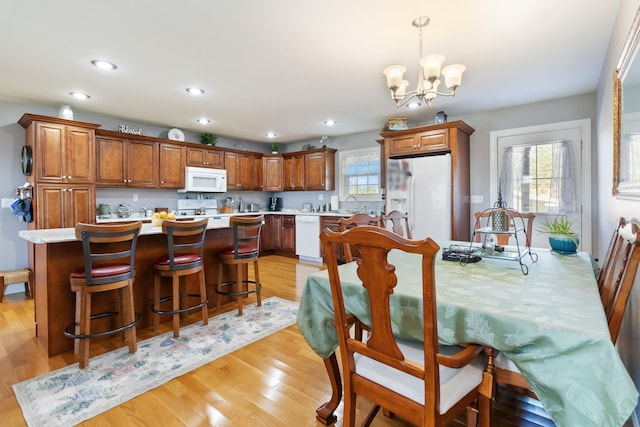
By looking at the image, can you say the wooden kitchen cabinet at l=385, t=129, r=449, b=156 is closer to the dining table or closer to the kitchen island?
the dining table

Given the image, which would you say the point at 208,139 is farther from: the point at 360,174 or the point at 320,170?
the point at 360,174

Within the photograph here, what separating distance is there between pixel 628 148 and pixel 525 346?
142cm

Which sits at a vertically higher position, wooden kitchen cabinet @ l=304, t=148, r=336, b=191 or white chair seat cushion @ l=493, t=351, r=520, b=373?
wooden kitchen cabinet @ l=304, t=148, r=336, b=191

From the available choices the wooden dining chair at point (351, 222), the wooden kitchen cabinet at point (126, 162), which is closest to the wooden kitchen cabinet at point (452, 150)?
the wooden dining chair at point (351, 222)

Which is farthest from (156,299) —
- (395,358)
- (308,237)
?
(308,237)

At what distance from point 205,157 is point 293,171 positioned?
1.75 meters

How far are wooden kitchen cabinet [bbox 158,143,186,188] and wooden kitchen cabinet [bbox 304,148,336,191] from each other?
2.29 m

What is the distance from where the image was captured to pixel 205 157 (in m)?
5.56

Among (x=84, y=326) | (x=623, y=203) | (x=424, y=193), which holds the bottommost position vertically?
(x=84, y=326)

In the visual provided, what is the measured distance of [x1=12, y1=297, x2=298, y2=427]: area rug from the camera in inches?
66.3

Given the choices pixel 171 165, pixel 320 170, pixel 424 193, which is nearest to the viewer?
pixel 424 193

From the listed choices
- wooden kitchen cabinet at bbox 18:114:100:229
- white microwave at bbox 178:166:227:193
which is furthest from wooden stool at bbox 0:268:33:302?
white microwave at bbox 178:166:227:193

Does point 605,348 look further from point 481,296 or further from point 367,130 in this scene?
point 367,130

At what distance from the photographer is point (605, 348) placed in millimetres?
853
